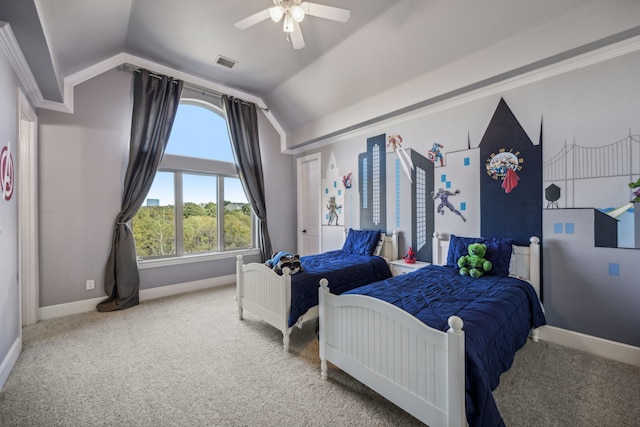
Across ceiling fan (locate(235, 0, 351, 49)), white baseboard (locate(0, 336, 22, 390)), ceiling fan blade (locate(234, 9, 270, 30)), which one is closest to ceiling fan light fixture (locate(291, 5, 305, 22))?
ceiling fan (locate(235, 0, 351, 49))

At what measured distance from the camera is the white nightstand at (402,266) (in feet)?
10.7

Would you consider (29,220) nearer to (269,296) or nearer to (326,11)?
(269,296)

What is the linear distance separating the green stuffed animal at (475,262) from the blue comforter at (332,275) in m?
0.99

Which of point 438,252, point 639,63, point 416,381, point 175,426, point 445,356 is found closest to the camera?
point 445,356

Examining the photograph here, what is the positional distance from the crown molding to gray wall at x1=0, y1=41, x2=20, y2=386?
0.06 metres

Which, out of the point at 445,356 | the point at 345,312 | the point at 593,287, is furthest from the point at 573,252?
the point at 345,312

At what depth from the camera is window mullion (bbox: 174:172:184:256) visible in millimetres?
4031

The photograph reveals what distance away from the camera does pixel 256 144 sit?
15.2ft

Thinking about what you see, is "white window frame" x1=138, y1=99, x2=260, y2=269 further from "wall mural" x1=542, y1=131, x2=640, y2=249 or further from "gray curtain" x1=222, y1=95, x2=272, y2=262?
"wall mural" x1=542, y1=131, x2=640, y2=249

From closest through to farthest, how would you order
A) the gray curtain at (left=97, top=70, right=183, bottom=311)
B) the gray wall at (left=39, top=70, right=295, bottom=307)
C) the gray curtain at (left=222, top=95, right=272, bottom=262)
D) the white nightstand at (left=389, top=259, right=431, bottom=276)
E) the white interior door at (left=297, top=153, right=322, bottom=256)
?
the gray wall at (left=39, top=70, right=295, bottom=307), the white nightstand at (left=389, top=259, right=431, bottom=276), the gray curtain at (left=97, top=70, right=183, bottom=311), the gray curtain at (left=222, top=95, right=272, bottom=262), the white interior door at (left=297, top=153, right=322, bottom=256)

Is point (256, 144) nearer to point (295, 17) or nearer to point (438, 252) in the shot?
point (295, 17)

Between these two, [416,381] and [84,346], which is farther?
[84,346]

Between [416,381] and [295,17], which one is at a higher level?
[295,17]

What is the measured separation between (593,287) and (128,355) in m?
4.05
